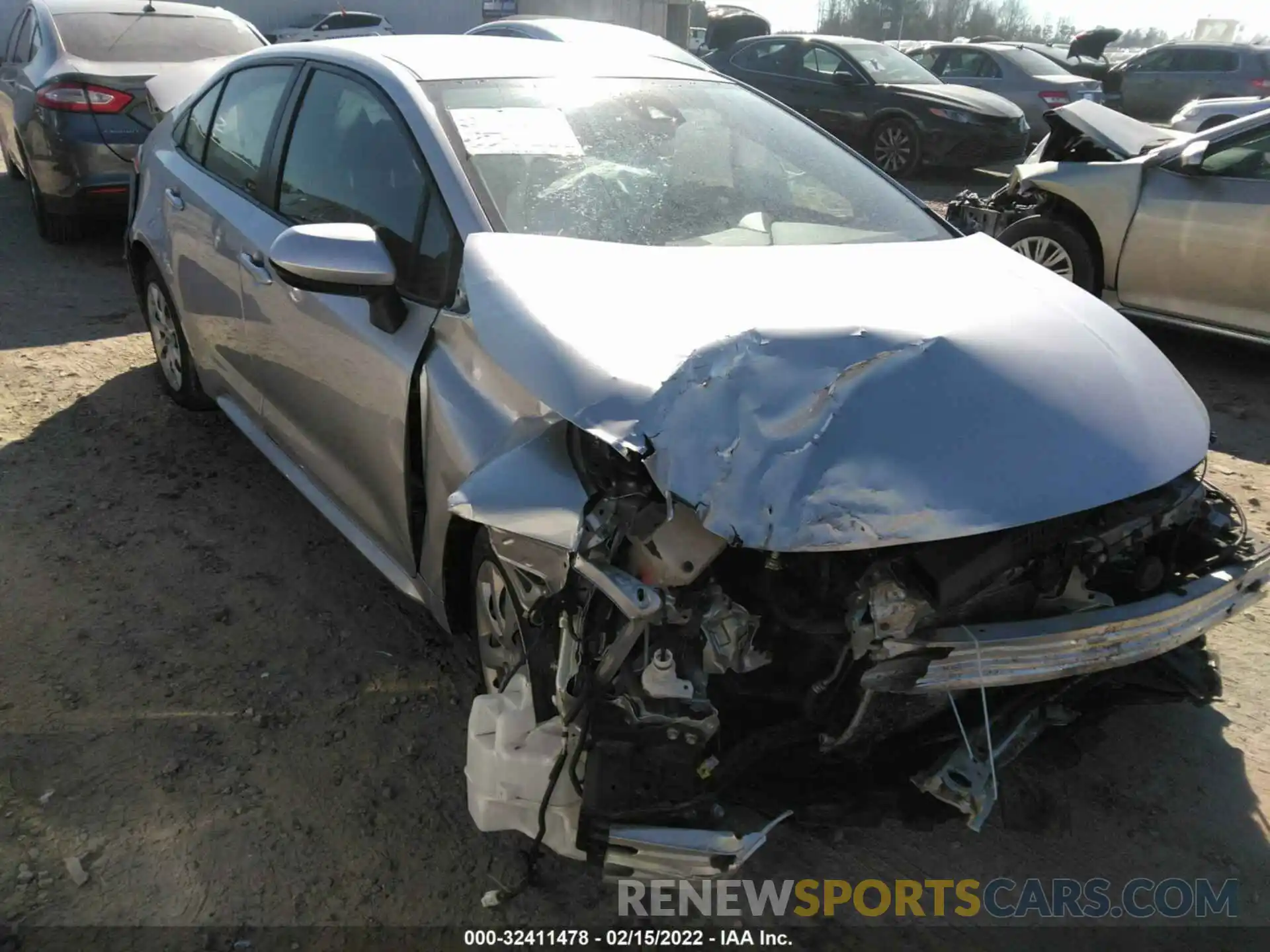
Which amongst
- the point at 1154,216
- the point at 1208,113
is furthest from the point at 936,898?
the point at 1208,113

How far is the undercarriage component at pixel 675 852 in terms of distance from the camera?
1.88 metres

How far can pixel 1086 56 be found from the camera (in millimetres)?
18172

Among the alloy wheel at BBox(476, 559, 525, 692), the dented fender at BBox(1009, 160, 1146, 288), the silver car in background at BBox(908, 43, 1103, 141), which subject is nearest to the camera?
the alloy wheel at BBox(476, 559, 525, 692)

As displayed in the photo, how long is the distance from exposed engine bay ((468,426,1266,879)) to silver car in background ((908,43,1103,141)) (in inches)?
462

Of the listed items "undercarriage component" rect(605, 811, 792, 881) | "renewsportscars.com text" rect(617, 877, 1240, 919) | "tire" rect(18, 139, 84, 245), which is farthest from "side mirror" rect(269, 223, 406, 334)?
"tire" rect(18, 139, 84, 245)

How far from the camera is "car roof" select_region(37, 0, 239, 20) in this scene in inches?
291

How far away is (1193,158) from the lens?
5406mm

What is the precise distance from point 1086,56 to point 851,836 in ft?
64.0

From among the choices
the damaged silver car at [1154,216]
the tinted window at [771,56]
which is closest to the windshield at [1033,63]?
the tinted window at [771,56]

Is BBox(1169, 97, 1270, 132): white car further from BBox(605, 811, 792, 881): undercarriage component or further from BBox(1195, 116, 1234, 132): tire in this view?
BBox(605, 811, 792, 881): undercarriage component

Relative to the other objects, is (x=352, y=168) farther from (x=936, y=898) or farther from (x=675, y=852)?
(x=936, y=898)

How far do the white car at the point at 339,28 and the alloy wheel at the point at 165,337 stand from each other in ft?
45.4

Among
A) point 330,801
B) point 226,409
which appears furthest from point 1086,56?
point 330,801

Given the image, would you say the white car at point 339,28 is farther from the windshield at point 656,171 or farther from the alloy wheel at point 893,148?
the windshield at point 656,171
